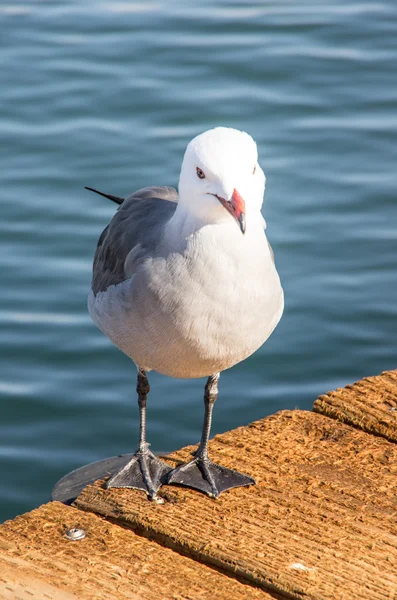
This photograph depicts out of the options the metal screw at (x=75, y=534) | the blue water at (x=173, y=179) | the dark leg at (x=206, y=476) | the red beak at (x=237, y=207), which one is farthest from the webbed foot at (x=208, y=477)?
the blue water at (x=173, y=179)

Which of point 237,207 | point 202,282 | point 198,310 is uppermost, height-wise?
point 237,207

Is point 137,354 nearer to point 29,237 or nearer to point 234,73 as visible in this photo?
point 29,237

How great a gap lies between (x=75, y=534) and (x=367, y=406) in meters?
1.73

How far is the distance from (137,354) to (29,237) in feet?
16.8

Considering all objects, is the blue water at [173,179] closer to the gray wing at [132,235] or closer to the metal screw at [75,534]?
the gray wing at [132,235]

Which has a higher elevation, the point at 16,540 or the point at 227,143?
the point at 227,143

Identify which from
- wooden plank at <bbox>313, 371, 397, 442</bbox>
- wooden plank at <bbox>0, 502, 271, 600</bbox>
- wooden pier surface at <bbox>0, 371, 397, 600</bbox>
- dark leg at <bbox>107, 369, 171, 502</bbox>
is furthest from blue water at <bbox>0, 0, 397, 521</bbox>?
wooden plank at <bbox>0, 502, 271, 600</bbox>

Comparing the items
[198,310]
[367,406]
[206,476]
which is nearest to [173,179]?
[367,406]

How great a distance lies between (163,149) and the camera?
11.3 meters

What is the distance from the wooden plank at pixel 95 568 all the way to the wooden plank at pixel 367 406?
140 cm

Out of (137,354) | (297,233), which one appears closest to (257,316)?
(137,354)

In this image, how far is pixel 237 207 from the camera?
4211 millimetres

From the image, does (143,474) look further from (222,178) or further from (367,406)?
(222,178)

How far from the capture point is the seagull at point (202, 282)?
4.35 meters
